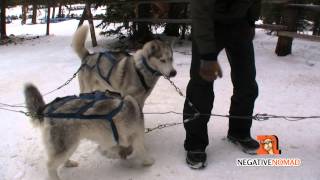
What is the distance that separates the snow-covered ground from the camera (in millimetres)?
3529

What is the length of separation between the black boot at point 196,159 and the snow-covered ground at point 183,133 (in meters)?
0.06

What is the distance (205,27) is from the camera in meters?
3.18

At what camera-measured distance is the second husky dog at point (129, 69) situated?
412cm

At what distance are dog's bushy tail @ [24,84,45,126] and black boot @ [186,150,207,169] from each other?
141 cm

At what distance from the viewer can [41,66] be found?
8.83m

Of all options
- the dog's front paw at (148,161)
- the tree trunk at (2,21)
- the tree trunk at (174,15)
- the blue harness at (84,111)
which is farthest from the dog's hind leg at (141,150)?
the tree trunk at (2,21)

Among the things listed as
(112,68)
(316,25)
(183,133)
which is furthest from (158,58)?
(316,25)

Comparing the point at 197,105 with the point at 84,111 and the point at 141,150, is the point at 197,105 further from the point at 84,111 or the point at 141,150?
the point at 84,111

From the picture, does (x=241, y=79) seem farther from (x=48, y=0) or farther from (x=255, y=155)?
(x=48, y=0)

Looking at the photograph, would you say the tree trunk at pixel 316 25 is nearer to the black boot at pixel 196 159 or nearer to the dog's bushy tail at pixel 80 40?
the dog's bushy tail at pixel 80 40

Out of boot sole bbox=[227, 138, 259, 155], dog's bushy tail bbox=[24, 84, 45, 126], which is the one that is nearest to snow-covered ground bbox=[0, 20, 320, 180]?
boot sole bbox=[227, 138, 259, 155]

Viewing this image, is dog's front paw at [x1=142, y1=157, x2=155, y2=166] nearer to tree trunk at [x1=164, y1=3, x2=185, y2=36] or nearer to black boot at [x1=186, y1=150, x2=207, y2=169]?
black boot at [x1=186, y1=150, x2=207, y2=169]

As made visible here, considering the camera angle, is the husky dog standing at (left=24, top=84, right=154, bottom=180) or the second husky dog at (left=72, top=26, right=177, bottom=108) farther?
the second husky dog at (left=72, top=26, right=177, bottom=108)

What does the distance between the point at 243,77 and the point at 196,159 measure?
35.3 inches
